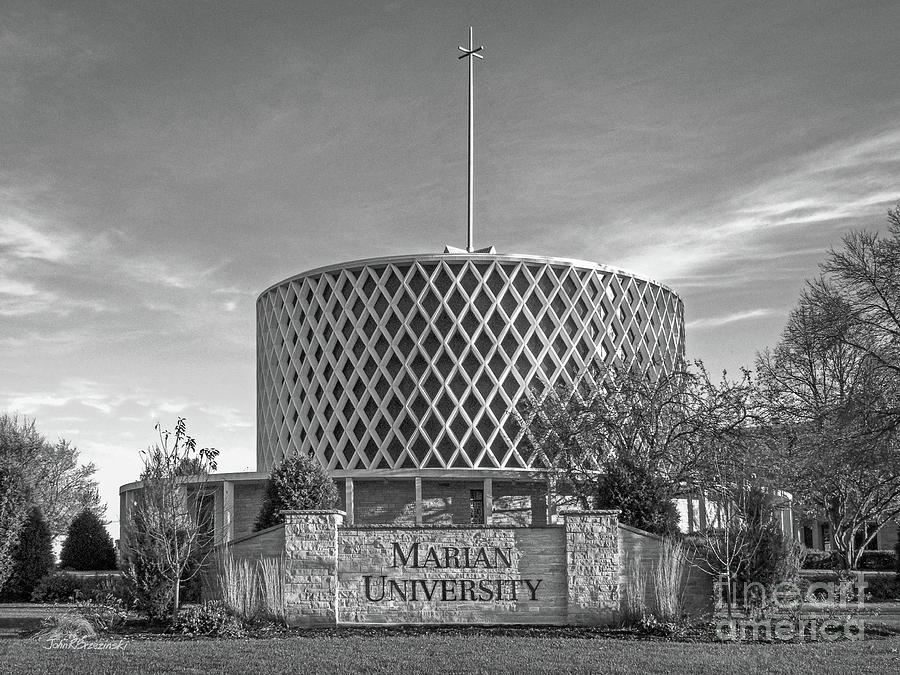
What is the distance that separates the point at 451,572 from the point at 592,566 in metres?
2.59

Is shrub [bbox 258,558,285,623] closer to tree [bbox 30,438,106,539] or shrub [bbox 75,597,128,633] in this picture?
shrub [bbox 75,597,128,633]

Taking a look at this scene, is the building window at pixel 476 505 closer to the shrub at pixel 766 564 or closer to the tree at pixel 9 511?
the tree at pixel 9 511

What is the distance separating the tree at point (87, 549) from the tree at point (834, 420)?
25805 mm

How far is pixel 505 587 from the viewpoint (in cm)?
1802

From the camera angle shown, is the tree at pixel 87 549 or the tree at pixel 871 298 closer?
the tree at pixel 871 298

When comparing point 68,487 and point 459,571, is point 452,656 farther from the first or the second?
point 68,487

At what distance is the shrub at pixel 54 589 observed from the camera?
25.4 metres

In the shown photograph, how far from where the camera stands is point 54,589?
25609mm

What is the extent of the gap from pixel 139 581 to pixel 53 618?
159cm

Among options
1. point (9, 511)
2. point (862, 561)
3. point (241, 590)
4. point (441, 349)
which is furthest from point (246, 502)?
point (862, 561)

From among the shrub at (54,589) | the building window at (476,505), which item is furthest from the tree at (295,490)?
the building window at (476,505)

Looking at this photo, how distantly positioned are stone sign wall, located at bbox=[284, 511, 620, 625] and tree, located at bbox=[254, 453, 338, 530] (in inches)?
305

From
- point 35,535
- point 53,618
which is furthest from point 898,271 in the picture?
point 35,535

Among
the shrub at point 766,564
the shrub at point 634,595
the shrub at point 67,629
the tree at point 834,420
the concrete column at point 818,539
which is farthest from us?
the concrete column at point 818,539
